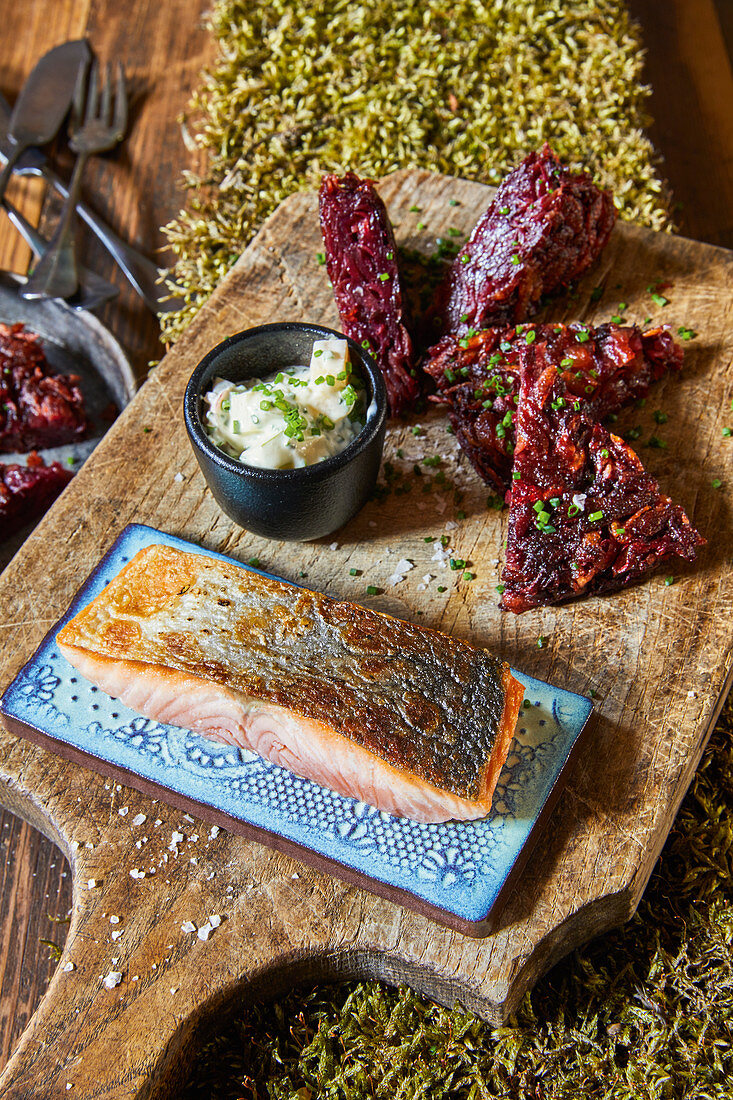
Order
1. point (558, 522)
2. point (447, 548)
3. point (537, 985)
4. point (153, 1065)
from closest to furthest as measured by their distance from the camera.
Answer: point (153, 1065) → point (537, 985) → point (558, 522) → point (447, 548)

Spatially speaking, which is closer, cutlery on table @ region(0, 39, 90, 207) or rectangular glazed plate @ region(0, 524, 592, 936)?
rectangular glazed plate @ region(0, 524, 592, 936)

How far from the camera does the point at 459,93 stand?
17.4 ft

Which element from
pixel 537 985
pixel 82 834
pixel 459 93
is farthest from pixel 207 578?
pixel 459 93

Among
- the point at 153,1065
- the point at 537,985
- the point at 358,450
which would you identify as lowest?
the point at 537,985

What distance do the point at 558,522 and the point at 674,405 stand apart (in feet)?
3.18

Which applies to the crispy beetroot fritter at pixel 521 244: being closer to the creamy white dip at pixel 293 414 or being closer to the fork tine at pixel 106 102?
the creamy white dip at pixel 293 414

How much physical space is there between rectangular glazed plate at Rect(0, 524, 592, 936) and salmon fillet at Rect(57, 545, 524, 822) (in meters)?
0.07

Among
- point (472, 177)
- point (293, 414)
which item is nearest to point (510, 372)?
point (293, 414)

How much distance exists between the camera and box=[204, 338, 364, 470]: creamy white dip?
3311mm

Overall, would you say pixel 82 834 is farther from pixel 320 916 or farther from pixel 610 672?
pixel 610 672

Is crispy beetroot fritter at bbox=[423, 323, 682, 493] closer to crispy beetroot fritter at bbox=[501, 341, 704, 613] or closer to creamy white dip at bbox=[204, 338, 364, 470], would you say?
crispy beetroot fritter at bbox=[501, 341, 704, 613]

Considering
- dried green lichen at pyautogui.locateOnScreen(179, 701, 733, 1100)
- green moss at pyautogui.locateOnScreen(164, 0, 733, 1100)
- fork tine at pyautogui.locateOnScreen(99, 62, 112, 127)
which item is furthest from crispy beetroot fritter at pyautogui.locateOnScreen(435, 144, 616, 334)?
fork tine at pyautogui.locateOnScreen(99, 62, 112, 127)

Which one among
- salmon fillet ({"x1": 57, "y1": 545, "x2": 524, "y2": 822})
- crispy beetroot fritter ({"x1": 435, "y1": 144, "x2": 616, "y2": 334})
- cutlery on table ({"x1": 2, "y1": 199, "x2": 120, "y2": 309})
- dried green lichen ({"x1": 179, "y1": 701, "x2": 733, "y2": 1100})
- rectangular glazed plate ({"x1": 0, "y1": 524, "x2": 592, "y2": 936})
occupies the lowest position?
dried green lichen ({"x1": 179, "y1": 701, "x2": 733, "y2": 1100})

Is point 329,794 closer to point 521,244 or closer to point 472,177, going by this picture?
point 521,244
